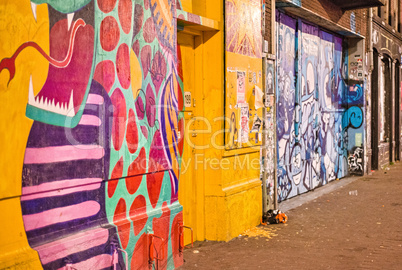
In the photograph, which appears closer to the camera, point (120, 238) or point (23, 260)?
point (23, 260)

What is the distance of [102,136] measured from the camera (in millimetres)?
4207

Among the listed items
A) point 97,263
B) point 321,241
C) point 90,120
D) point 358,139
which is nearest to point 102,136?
point 90,120

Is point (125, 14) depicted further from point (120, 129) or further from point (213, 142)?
point (213, 142)

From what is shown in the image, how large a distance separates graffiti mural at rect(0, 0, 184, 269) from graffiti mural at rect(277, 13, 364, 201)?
4135mm

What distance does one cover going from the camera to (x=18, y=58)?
11.1ft

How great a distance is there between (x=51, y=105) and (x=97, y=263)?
1.42 m

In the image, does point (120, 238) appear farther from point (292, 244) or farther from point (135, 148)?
point (292, 244)

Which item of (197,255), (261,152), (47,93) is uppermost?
(47,93)

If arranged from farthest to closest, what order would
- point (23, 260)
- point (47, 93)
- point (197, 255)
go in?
point (197, 255), point (47, 93), point (23, 260)

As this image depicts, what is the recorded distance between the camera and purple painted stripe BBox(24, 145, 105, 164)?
3477 millimetres

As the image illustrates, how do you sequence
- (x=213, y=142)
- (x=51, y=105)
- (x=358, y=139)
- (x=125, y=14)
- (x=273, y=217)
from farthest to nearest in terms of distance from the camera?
(x=358, y=139) → (x=273, y=217) → (x=213, y=142) → (x=125, y=14) → (x=51, y=105)

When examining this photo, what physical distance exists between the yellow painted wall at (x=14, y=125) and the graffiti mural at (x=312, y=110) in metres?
5.92

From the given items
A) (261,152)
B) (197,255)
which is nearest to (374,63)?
(261,152)

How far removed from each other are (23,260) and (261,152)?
4.54m
